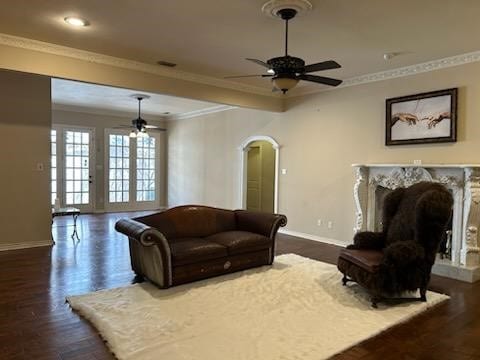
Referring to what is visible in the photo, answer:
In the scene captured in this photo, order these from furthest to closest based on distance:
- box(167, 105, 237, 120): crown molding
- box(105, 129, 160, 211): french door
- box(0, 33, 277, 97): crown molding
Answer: box(105, 129, 160, 211): french door, box(167, 105, 237, 120): crown molding, box(0, 33, 277, 97): crown molding

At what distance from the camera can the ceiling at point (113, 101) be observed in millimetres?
7145

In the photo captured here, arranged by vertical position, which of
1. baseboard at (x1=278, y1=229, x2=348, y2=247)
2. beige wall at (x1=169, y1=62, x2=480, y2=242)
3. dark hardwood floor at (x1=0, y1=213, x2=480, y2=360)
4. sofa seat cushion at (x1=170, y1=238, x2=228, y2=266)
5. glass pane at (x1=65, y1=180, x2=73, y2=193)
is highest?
beige wall at (x1=169, y1=62, x2=480, y2=242)

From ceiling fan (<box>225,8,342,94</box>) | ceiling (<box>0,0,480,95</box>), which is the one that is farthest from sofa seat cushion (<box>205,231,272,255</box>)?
ceiling (<box>0,0,480,95</box>)

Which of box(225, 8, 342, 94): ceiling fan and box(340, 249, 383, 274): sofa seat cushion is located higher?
box(225, 8, 342, 94): ceiling fan

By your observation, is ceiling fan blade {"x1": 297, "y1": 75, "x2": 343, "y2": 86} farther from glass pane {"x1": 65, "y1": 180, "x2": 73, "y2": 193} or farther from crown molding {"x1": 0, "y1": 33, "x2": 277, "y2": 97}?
glass pane {"x1": 65, "y1": 180, "x2": 73, "y2": 193}

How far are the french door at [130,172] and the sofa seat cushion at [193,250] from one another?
6.50 meters

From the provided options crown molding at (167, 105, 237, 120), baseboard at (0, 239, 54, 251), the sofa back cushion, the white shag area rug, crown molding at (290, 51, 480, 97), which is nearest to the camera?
the white shag area rug

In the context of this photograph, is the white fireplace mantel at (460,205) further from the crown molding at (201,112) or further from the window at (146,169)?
the window at (146,169)

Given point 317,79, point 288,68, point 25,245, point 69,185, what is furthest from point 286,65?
point 69,185

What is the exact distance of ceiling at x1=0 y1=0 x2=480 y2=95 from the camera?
3.34m

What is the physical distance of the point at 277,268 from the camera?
4613 millimetres

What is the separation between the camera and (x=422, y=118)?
5.07 metres

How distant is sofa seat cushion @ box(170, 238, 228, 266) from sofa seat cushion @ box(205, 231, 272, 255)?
0.11 metres

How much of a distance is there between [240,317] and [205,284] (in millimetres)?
895
